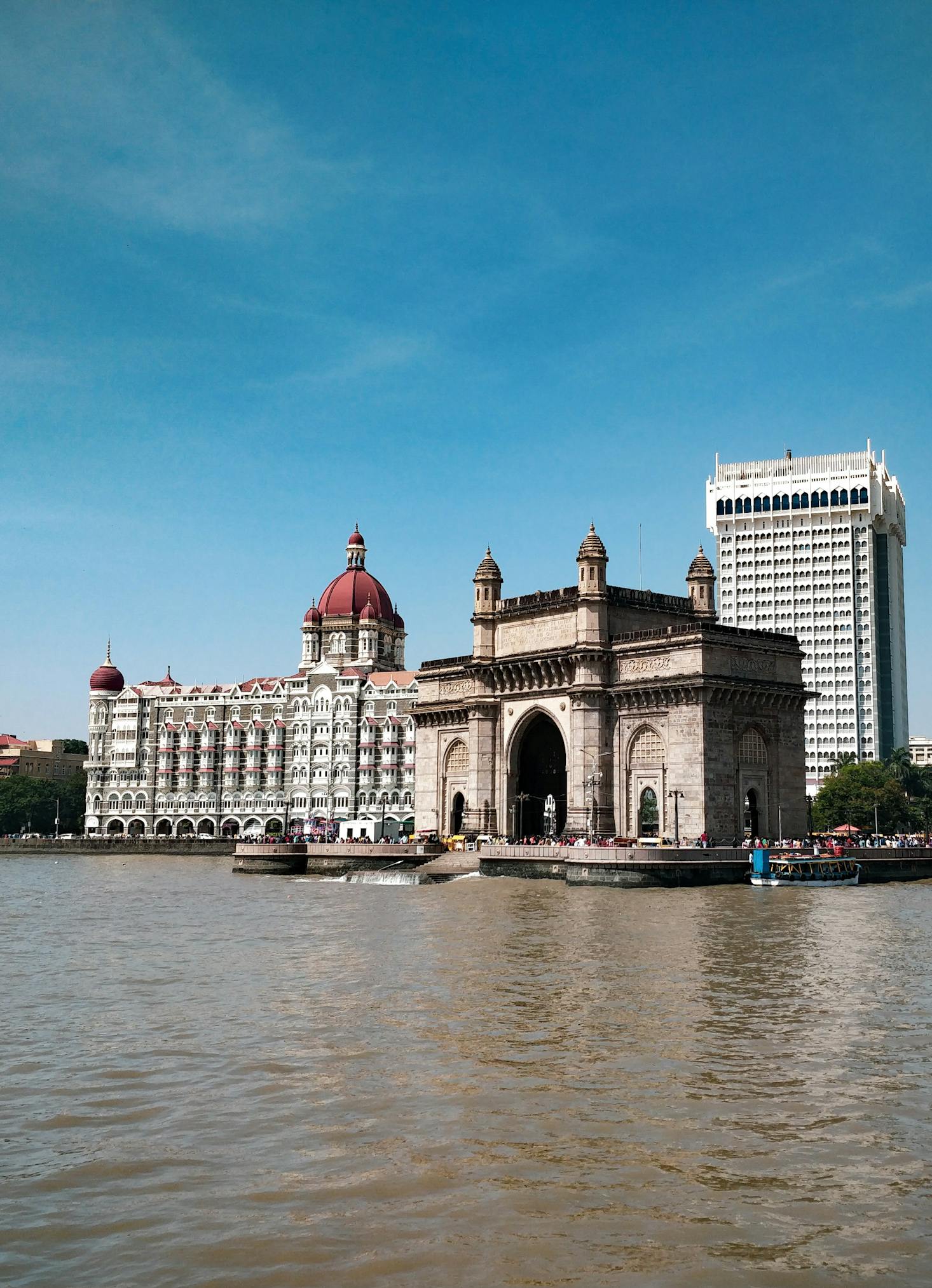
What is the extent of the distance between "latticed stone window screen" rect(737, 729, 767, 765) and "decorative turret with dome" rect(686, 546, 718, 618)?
1127cm

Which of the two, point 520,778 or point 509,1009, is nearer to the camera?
point 509,1009

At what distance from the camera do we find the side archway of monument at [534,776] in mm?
73375

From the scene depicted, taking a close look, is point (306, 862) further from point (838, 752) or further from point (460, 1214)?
point (838, 752)

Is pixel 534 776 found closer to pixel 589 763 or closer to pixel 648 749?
pixel 589 763

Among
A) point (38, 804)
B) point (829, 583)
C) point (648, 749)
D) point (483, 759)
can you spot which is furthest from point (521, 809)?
point (38, 804)

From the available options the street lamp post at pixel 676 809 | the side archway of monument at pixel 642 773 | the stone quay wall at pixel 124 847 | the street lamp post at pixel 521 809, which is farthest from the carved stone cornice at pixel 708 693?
the stone quay wall at pixel 124 847

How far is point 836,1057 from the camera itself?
56.2ft

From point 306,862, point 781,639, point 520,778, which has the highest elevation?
point 781,639

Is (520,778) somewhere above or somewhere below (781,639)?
below

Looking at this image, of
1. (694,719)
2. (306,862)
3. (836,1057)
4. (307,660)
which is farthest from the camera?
(307,660)

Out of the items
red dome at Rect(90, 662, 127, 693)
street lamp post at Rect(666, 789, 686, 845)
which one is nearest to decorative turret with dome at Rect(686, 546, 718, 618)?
street lamp post at Rect(666, 789, 686, 845)

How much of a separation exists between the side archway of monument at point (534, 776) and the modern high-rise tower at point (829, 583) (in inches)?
2457

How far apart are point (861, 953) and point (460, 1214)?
20301 mm

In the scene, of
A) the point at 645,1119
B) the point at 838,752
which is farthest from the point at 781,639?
the point at 838,752
